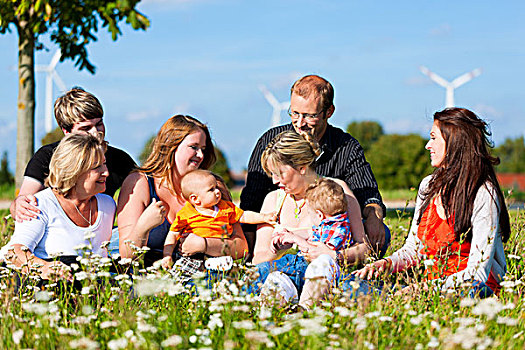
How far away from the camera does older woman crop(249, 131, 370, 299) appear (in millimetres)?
4566

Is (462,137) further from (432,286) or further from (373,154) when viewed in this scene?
(373,154)

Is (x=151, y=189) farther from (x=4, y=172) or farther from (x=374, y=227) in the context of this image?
(x=4, y=172)

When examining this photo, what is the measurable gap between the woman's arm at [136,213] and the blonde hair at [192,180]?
0.75ft

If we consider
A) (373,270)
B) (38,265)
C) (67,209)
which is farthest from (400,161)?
(38,265)

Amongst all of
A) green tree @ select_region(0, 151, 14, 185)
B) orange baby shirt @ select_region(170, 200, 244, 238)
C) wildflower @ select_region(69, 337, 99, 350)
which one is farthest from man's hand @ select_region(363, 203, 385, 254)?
green tree @ select_region(0, 151, 14, 185)

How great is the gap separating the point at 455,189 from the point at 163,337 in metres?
2.43

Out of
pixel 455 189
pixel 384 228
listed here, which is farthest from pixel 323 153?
pixel 455 189

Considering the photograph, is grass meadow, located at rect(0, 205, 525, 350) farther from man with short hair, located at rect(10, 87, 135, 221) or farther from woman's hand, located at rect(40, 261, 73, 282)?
man with short hair, located at rect(10, 87, 135, 221)

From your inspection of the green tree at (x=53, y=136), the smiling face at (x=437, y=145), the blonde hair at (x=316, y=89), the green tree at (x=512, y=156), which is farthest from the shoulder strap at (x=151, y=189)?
the green tree at (x=512, y=156)

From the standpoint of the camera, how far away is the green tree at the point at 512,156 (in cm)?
3134

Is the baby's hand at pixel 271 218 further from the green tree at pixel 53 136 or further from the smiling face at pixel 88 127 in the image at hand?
the green tree at pixel 53 136

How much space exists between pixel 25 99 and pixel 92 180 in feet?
22.4

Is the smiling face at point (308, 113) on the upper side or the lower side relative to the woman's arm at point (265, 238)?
upper

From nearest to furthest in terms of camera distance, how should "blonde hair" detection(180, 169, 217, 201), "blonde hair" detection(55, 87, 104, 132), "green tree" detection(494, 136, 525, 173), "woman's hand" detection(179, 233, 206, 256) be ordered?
"woman's hand" detection(179, 233, 206, 256) < "blonde hair" detection(180, 169, 217, 201) < "blonde hair" detection(55, 87, 104, 132) < "green tree" detection(494, 136, 525, 173)
